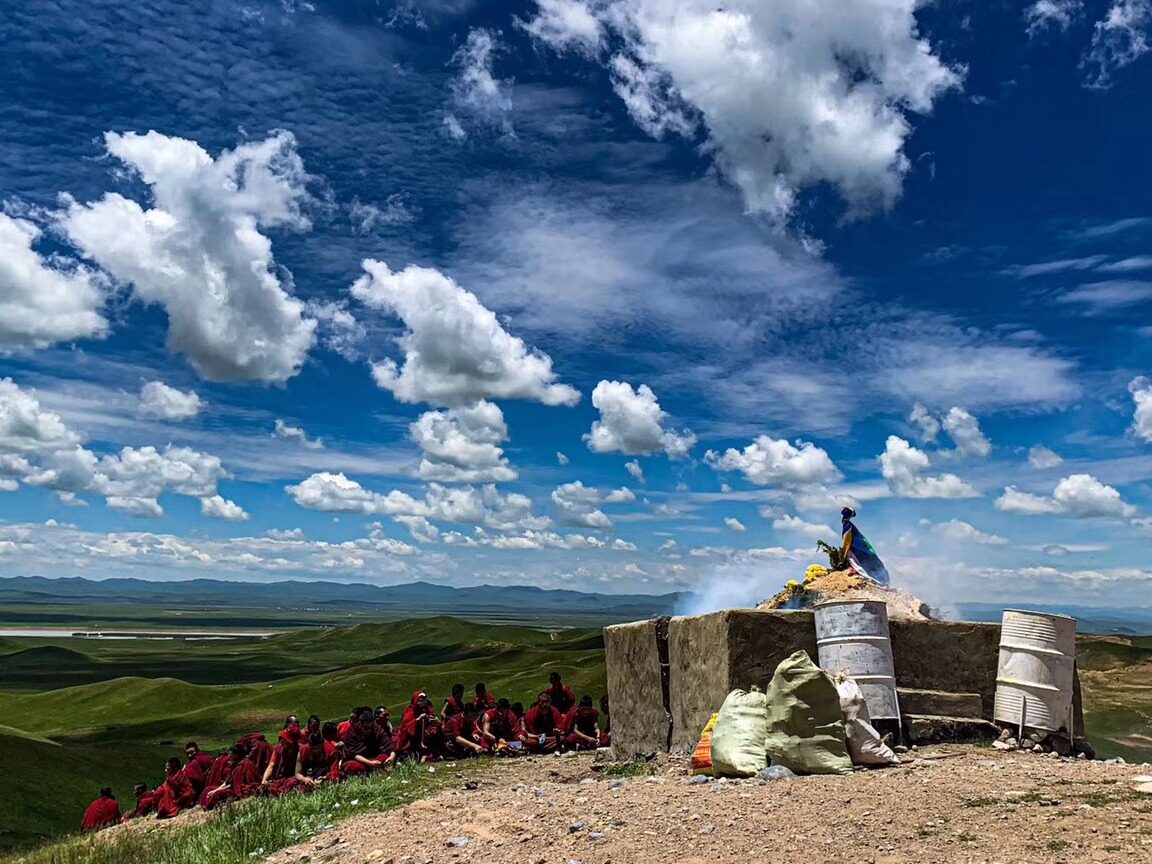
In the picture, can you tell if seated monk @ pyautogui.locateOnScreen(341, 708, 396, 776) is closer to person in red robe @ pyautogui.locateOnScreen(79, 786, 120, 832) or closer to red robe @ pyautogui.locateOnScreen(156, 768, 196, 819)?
red robe @ pyautogui.locateOnScreen(156, 768, 196, 819)

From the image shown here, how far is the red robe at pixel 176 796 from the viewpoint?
18281 millimetres

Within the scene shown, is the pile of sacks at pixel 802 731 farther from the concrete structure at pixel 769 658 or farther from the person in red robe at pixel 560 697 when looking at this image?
the person in red robe at pixel 560 697

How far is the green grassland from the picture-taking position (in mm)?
39938

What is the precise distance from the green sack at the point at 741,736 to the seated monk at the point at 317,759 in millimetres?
8166

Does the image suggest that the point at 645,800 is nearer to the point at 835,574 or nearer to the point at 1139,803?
the point at 1139,803

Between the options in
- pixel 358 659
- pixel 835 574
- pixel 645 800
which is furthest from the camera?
pixel 358 659

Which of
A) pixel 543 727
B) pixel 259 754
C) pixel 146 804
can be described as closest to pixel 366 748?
pixel 259 754

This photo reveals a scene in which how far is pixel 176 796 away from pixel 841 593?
1391cm

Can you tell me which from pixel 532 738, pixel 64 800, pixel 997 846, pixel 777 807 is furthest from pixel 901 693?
pixel 64 800

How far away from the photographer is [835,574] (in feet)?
59.8

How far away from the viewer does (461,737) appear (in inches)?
714

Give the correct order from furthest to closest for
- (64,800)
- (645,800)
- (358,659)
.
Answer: (358,659) → (64,800) → (645,800)

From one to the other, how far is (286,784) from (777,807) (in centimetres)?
1056

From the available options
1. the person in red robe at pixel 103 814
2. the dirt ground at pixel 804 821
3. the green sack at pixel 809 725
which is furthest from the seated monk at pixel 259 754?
the green sack at pixel 809 725
